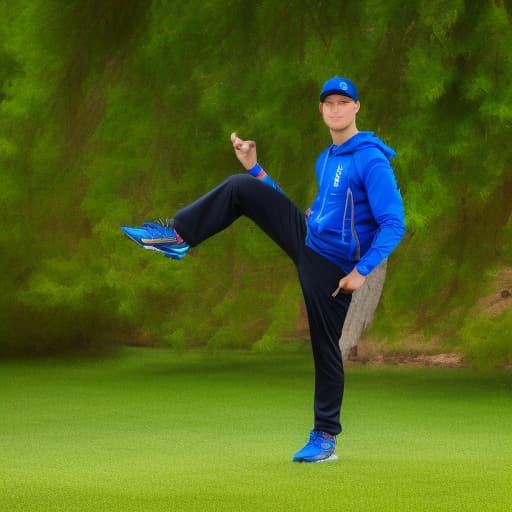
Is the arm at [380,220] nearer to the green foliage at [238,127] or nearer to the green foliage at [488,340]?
the green foliage at [238,127]

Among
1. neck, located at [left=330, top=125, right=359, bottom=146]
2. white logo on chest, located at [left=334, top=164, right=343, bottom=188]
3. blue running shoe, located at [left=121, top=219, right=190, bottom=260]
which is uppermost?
neck, located at [left=330, top=125, right=359, bottom=146]

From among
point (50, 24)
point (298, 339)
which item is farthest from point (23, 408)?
point (298, 339)

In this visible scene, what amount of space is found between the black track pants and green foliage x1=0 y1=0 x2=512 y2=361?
4761 mm

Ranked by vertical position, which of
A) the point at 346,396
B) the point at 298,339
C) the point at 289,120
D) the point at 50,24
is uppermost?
the point at 50,24

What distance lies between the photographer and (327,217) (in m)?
6.62

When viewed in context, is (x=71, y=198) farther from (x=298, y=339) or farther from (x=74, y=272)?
(x=298, y=339)

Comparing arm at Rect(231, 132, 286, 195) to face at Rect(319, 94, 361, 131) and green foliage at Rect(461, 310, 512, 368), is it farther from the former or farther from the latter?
green foliage at Rect(461, 310, 512, 368)

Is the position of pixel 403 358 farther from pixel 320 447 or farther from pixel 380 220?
pixel 380 220

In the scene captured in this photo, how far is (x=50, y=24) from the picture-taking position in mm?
12438

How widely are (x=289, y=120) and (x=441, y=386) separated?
3844 mm

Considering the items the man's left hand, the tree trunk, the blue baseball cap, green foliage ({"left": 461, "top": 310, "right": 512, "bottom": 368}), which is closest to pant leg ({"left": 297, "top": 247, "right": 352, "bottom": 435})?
the man's left hand

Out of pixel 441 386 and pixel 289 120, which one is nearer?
pixel 289 120

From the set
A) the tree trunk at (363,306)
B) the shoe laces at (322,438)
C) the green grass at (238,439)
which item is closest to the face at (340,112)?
the shoe laces at (322,438)

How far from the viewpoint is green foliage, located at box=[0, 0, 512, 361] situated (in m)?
11.8
